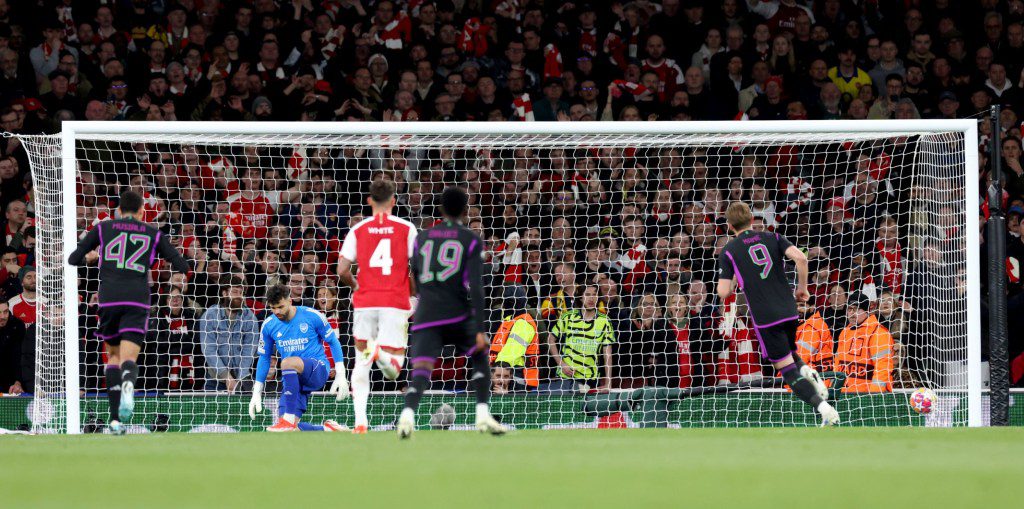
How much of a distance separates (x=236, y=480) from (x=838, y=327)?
8.32 meters

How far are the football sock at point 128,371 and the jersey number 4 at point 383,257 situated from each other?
2.09 meters

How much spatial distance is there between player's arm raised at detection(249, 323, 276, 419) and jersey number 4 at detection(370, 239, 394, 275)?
225 cm

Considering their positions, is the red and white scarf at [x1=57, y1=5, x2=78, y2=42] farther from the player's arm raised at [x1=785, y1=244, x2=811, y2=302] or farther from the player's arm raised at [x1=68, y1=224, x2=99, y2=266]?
the player's arm raised at [x1=785, y1=244, x2=811, y2=302]

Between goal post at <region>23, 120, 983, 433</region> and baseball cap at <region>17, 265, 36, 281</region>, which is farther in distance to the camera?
baseball cap at <region>17, 265, 36, 281</region>

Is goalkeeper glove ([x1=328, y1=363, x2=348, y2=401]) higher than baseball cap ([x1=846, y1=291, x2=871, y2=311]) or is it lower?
lower

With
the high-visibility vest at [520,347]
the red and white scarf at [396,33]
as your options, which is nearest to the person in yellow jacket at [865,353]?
the high-visibility vest at [520,347]

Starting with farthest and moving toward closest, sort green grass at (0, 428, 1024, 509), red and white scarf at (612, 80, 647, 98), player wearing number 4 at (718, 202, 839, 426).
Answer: red and white scarf at (612, 80, 647, 98), player wearing number 4 at (718, 202, 839, 426), green grass at (0, 428, 1024, 509)

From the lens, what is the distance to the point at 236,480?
19.6 feet

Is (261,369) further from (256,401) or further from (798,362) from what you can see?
(798,362)

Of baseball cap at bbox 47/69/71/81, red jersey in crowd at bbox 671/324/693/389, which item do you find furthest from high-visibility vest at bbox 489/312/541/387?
baseball cap at bbox 47/69/71/81

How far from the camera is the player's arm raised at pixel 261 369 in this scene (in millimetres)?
10914

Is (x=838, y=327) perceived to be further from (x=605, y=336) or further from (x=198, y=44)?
(x=198, y=44)

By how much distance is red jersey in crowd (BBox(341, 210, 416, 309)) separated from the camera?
30.9 feet

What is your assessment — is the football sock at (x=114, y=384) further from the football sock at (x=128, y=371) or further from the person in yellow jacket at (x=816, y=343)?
the person in yellow jacket at (x=816, y=343)
